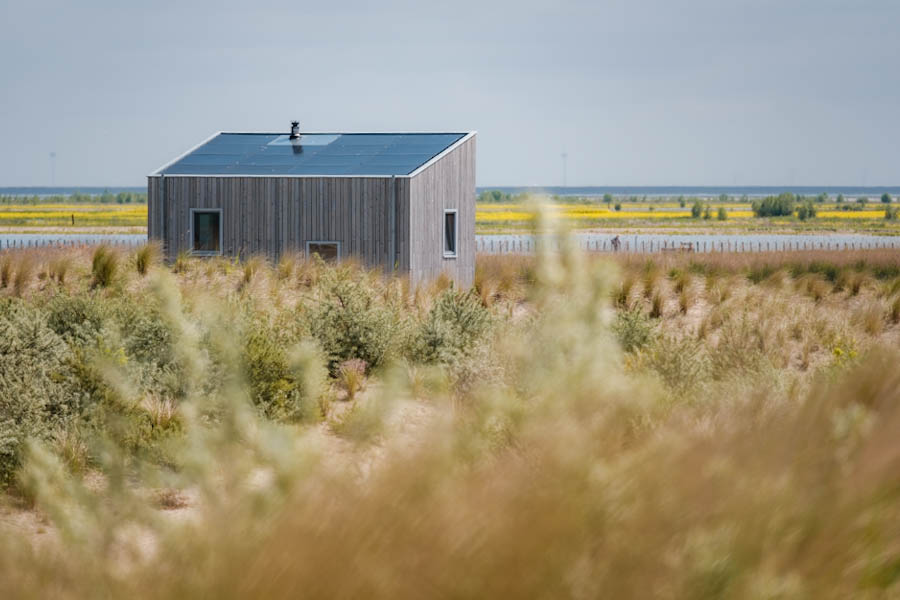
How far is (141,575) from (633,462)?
2.98ft

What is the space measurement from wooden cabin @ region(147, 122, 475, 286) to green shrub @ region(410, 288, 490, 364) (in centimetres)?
660

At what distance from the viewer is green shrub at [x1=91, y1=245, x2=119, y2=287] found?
1830 cm

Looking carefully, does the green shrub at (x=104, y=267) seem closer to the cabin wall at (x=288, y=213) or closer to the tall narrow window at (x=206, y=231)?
the cabin wall at (x=288, y=213)

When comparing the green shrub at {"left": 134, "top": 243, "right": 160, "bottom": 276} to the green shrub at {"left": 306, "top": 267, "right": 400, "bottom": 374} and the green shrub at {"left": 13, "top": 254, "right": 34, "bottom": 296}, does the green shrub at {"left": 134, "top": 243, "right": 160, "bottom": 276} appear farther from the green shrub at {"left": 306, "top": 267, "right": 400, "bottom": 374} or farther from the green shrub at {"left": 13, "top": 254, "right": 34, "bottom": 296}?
the green shrub at {"left": 306, "top": 267, "right": 400, "bottom": 374}

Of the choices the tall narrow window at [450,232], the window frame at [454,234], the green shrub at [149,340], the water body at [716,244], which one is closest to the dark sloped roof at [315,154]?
the window frame at [454,234]

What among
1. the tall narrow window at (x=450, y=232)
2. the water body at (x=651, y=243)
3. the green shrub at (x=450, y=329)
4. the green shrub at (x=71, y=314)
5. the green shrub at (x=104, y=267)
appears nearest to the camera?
the green shrub at (x=71, y=314)

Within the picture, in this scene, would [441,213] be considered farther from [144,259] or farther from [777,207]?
[777,207]

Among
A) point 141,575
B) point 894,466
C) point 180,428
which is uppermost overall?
point 894,466

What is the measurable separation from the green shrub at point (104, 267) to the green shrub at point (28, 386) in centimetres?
725

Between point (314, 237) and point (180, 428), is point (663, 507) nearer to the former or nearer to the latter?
point (180, 428)

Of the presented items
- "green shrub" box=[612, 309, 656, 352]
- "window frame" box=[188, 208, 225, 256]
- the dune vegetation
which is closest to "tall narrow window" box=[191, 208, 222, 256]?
"window frame" box=[188, 208, 225, 256]

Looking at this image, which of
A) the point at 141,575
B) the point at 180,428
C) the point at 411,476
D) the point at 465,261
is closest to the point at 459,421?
the point at 411,476

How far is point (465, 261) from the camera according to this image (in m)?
25.2

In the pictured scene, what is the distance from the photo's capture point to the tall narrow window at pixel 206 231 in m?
23.0
